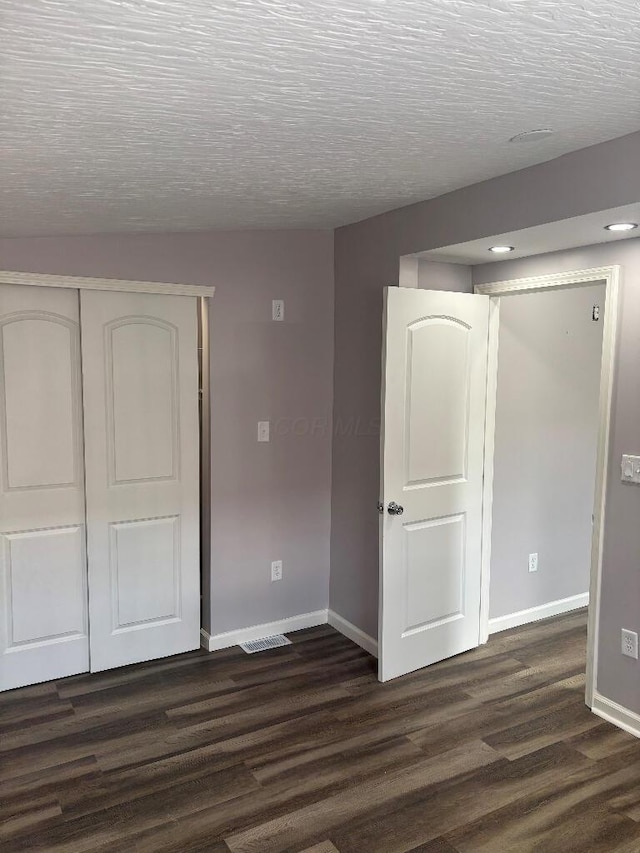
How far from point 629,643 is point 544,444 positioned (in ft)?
4.58

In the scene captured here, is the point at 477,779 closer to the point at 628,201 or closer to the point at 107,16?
the point at 628,201

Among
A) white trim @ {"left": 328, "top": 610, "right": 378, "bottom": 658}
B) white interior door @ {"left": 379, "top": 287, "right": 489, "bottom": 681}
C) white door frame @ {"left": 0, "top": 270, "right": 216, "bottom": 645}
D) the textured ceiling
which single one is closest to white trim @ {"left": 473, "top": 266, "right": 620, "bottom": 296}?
white interior door @ {"left": 379, "top": 287, "right": 489, "bottom": 681}

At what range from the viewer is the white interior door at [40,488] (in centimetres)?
306

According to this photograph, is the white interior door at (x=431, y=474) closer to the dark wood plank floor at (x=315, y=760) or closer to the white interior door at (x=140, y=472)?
the dark wood plank floor at (x=315, y=760)

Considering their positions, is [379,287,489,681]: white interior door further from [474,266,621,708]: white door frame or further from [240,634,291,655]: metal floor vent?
[240,634,291,655]: metal floor vent

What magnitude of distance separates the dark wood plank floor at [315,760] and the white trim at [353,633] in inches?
3.8

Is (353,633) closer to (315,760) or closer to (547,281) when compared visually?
(315,760)

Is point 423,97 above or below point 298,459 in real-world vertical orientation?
above

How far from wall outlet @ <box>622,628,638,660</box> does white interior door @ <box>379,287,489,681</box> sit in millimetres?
908

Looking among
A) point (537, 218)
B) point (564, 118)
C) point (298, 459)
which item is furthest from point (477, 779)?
point (564, 118)

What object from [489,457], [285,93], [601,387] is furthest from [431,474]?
[285,93]

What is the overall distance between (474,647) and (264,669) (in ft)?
3.95

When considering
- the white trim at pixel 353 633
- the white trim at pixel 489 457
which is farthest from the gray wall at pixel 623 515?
the white trim at pixel 353 633

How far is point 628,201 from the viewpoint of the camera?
226 cm
